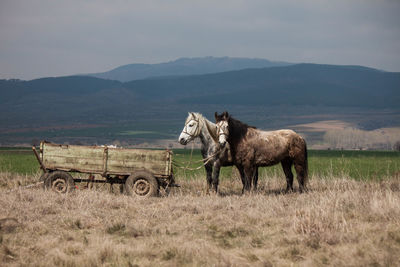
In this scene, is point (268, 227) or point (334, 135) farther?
point (334, 135)

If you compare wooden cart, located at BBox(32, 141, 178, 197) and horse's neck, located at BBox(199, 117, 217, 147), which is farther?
horse's neck, located at BBox(199, 117, 217, 147)

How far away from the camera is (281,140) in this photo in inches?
543

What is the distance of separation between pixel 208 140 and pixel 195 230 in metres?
4.31

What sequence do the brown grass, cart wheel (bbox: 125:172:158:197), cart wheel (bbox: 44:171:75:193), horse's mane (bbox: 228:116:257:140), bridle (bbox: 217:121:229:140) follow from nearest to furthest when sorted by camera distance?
the brown grass < bridle (bbox: 217:121:229:140) < cart wheel (bbox: 125:172:158:197) < cart wheel (bbox: 44:171:75:193) < horse's mane (bbox: 228:116:257:140)

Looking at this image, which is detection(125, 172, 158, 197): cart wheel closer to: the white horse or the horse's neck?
the white horse

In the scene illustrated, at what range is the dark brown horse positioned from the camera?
13227 millimetres

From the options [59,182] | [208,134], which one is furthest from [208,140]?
[59,182]

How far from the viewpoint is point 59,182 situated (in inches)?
517

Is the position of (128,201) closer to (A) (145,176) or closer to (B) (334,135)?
(A) (145,176)

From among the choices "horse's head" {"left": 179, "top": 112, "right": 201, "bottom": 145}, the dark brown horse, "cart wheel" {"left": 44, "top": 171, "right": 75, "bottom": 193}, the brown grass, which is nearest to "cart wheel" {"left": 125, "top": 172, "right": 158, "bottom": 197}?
the brown grass

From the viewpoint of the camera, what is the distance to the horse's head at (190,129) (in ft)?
41.9

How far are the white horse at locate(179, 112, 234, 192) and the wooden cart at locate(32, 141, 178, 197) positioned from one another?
2.53ft

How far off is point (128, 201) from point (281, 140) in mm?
4347

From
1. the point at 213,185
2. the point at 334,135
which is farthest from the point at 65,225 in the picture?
the point at 334,135
